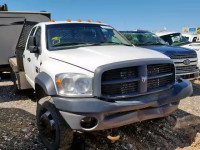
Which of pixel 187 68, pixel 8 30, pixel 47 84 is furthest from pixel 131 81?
pixel 8 30

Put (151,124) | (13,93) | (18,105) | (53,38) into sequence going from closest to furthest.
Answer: (53,38)
(151,124)
(18,105)
(13,93)

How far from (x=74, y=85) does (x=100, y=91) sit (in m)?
0.34

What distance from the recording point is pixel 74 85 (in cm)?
280

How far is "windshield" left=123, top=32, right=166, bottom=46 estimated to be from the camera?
750 cm

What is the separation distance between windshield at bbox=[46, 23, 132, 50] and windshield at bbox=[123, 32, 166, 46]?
9.82ft

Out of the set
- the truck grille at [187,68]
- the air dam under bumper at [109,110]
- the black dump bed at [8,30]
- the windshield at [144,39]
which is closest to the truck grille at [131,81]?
the air dam under bumper at [109,110]

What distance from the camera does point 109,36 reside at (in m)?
4.59

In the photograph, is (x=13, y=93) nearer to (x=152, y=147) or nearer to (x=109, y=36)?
(x=109, y=36)

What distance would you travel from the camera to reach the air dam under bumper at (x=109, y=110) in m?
2.66

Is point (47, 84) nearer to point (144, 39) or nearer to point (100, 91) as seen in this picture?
point (100, 91)

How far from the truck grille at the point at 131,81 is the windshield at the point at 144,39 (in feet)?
14.1

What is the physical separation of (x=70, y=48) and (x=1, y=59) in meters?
5.11

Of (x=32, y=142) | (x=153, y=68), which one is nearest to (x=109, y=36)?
(x=153, y=68)

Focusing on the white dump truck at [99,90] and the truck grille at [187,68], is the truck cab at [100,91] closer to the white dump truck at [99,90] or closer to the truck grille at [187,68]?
the white dump truck at [99,90]
